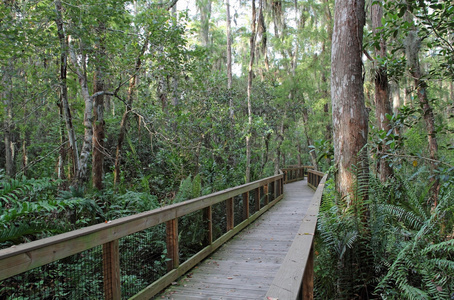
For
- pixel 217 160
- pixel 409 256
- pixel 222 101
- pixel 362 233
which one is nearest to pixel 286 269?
pixel 409 256

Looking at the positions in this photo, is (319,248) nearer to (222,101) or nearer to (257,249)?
(257,249)

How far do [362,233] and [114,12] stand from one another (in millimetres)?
7484

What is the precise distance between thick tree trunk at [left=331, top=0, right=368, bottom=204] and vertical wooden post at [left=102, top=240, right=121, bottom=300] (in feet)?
11.1

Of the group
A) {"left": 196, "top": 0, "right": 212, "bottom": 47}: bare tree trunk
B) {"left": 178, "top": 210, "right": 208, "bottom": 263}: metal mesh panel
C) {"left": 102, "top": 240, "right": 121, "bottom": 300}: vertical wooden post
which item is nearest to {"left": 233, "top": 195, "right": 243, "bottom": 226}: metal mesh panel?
{"left": 178, "top": 210, "right": 208, "bottom": 263}: metal mesh panel

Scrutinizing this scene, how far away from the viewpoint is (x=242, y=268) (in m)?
4.58

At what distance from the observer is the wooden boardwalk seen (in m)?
3.73

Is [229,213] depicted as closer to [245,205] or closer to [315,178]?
[245,205]

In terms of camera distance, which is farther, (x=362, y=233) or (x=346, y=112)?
(x=346, y=112)

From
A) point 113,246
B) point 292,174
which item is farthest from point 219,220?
point 292,174

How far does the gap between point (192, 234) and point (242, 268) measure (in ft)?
3.20

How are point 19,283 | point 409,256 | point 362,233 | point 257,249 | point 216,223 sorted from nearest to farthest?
point 19,283 < point 409,256 < point 362,233 < point 257,249 < point 216,223

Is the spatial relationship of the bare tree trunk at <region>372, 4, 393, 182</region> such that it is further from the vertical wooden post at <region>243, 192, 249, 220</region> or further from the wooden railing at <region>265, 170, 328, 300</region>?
the wooden railing at <region>265, 170, 328, 300</region>

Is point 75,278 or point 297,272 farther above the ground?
point 297,272

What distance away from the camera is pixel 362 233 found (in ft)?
12.7
